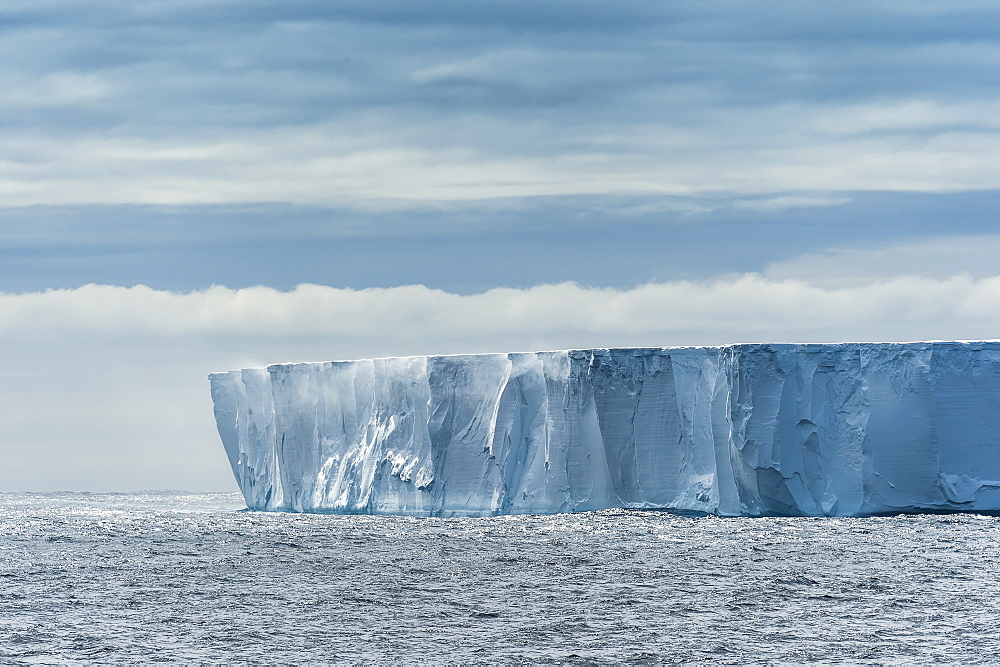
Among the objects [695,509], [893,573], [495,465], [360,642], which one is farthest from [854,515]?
[360,642]

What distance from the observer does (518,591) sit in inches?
334

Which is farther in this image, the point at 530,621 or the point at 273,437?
the point at 273,437

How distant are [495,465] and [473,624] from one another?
5119mm

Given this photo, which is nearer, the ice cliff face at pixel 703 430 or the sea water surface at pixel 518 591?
the sea water surface at pixel 518 591

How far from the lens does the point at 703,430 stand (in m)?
11.7

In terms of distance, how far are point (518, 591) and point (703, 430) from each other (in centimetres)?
388

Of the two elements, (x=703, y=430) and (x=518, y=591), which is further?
(x=703, y=430)

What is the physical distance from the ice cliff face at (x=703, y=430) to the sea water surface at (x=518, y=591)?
358 millimetres

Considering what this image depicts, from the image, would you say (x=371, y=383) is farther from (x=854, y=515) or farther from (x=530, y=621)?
(x=530, y=621)

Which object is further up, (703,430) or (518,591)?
(703,430)

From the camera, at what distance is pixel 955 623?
291 inches

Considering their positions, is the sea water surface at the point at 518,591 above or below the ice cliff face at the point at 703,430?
below

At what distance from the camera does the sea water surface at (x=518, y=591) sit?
6.89 metres

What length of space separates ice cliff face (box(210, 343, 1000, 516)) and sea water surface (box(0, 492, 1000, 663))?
358 mm
